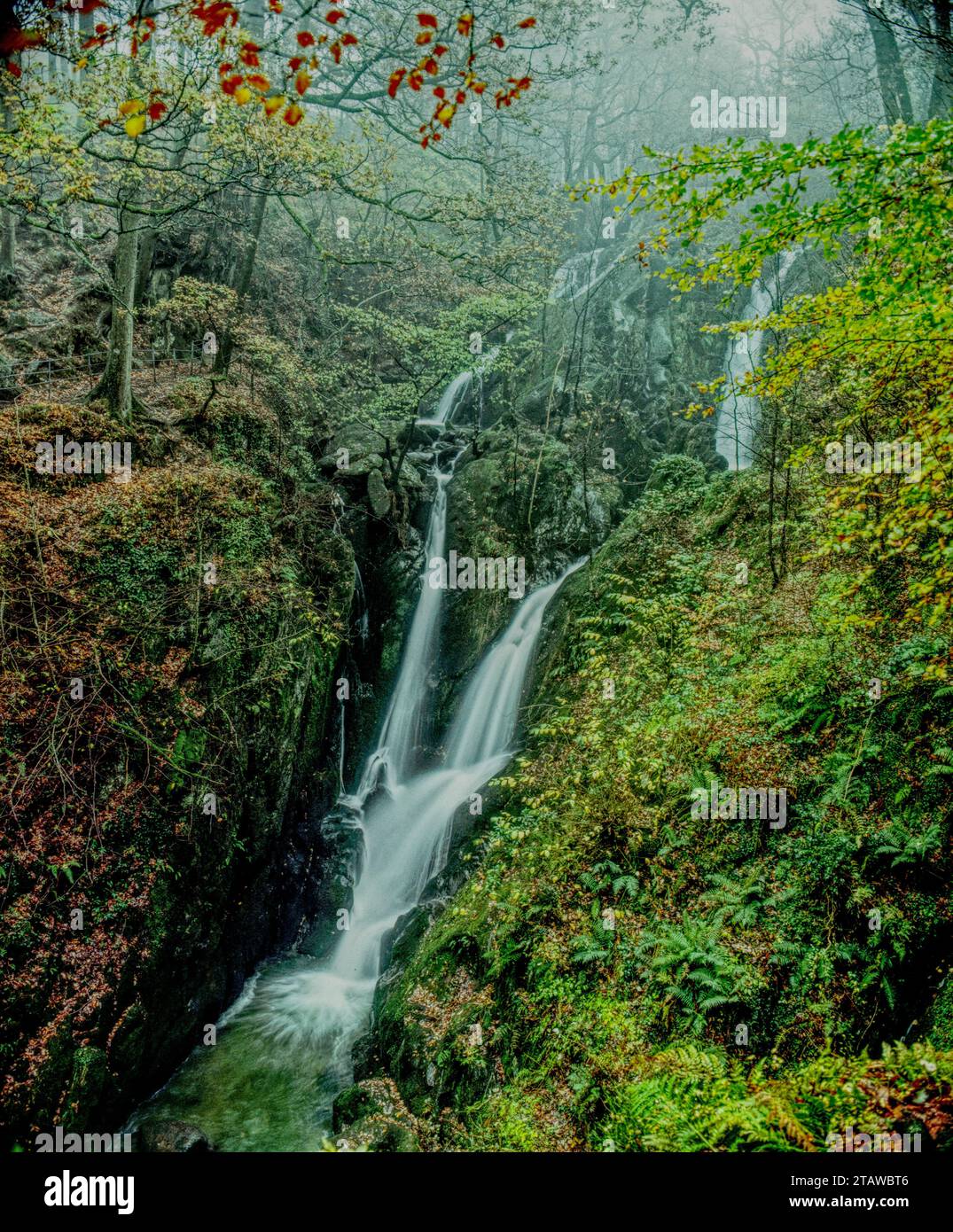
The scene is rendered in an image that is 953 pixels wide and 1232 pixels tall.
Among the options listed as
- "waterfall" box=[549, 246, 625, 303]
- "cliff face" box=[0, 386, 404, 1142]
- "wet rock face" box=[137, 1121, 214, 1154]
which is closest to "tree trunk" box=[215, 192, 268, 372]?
"cliff face" box=[0, 386, 404, 1142]

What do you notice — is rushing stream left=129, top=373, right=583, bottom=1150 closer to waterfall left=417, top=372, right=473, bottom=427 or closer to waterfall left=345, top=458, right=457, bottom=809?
waterfall left=345, top=458, right=457, bottom=809

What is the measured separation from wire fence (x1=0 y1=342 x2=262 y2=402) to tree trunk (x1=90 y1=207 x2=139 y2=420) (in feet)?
2.58

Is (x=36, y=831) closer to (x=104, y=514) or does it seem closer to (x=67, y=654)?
(x=67, y=654)

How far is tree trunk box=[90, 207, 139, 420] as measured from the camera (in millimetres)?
9547

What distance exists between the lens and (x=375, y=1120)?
594 cm

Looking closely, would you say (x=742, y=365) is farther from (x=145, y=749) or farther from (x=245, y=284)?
(x=145, y=749)

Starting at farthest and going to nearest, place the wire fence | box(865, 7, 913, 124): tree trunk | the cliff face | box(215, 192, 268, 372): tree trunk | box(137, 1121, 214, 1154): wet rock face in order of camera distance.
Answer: box(215, 192, 268, 372): tree trunk
the wire fence
box(865, 7, 913, 124): tree trunk
box(137, 1121, 214, 1154): wet rock face
the cliff face

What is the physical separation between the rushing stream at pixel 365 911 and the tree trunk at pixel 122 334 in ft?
25.6

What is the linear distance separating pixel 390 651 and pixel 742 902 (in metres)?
10.9

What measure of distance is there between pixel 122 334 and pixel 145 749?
6927 mm

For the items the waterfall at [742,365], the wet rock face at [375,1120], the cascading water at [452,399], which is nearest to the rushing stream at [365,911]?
the wet rock face at [375,1120]

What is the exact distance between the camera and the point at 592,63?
12.9 metres

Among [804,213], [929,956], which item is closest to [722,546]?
[804,213]

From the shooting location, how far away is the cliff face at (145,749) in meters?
6.77
